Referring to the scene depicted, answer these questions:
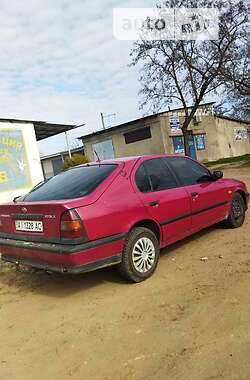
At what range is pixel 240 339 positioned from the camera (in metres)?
2.90

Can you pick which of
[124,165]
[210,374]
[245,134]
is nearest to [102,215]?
[124,165]

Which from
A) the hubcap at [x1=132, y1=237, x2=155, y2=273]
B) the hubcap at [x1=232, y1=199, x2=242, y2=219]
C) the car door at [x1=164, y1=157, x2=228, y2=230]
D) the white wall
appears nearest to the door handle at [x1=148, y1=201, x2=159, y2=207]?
the hubcap at [x1=132, y1=237, x2=155, y2=273]

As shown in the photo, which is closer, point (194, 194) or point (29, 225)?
point (29, 225)

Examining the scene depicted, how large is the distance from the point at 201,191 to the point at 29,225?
8.51 ft

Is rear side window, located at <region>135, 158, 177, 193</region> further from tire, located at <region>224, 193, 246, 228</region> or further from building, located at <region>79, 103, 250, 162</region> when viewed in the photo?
building, located at <region>79, 103, 250, 162</region>

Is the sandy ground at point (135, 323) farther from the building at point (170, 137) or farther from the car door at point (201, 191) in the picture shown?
the building at point (170, 137)

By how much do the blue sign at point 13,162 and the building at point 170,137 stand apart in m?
18.5

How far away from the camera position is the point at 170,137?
96.7ft

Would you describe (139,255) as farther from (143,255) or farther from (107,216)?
(107,216)

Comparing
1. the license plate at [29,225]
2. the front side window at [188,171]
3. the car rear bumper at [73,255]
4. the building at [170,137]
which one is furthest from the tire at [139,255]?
the building at [170,137]

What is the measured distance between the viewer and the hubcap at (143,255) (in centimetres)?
437

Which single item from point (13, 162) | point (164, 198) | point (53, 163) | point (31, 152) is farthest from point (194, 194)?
point (53, 163)

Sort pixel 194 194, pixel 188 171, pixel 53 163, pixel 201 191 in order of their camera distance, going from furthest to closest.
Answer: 1. pixel 53 163
2. pixel 188 171
3. pixel 201 191
4. pixel 194 194

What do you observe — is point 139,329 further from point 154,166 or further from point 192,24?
point 192,24
